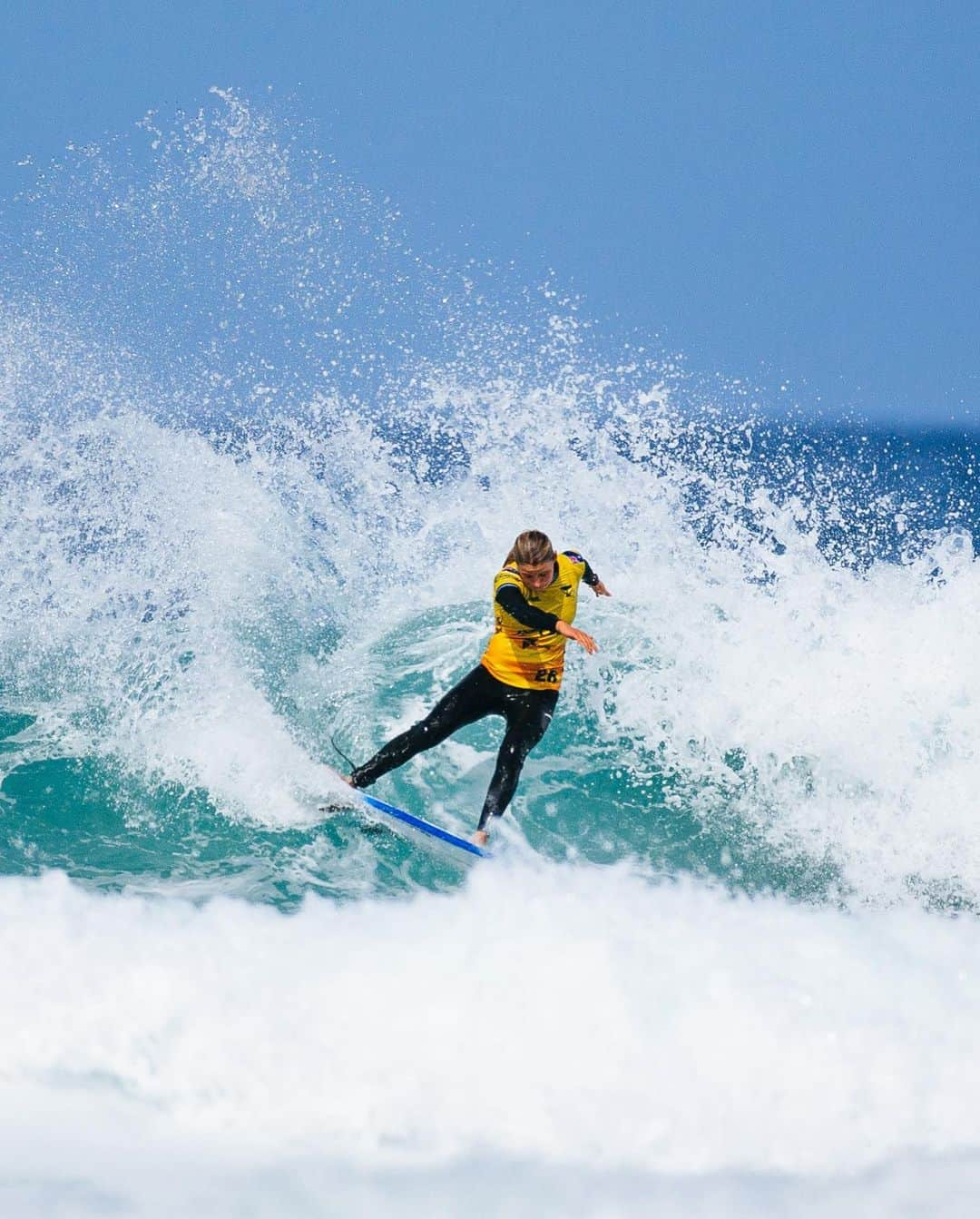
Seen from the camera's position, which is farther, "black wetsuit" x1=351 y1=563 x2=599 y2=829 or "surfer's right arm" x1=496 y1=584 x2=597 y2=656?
"black wetsuit" x1=351 y1=563 x2=599 y2=829

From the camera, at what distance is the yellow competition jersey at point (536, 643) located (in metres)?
6.64

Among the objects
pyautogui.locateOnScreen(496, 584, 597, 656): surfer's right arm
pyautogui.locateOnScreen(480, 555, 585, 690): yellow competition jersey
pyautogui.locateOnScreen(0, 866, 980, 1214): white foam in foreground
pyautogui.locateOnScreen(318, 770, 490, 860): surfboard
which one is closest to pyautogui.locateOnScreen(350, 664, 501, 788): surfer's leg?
pyautogui.locateOnScreen(480, 555, 585, 690): yellow competition jersey

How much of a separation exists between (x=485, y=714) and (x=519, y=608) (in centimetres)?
90

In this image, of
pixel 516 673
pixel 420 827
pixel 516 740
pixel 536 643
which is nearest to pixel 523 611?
pixel 536 643

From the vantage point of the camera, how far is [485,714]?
6980 mm

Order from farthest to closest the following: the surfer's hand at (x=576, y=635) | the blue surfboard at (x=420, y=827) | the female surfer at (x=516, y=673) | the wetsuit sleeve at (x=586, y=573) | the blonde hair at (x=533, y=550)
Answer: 1. the wetsuit sleeve at (x=586, y=573)
2. the female surfer at (x=516, y=673)
3. the blonde hair at (x=533, y=550)
4. the blue surfboard at (x=420, y=827)
5. the surfer's hand at (x=576, y=635)

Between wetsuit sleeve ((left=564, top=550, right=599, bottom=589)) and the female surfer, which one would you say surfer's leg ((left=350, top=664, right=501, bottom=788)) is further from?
wetsuit sleeve ((left=564, top=550, right=599, bottom=589))

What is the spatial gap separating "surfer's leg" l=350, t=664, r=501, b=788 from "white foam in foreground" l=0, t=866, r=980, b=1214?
1.81 metres

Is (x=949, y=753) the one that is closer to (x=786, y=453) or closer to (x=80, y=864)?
(x=80, y=864)

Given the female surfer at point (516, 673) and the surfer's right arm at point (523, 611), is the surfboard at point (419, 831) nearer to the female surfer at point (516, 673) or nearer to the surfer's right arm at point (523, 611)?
the female surfer at point (516, 673)

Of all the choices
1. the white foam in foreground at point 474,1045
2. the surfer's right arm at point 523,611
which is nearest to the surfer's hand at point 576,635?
the surfer's right arm at point 523,611

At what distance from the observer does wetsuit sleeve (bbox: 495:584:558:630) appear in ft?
21.0

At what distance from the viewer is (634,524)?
34.4 feet

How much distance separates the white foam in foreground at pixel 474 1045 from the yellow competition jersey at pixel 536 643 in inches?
72.5
